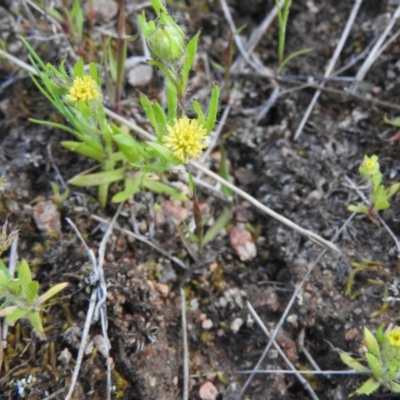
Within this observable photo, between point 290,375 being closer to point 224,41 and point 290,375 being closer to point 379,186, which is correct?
point 379,186

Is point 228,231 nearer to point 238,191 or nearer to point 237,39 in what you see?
point 238,191

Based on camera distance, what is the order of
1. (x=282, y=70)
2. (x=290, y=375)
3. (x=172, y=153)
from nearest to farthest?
(x=172, y=153)
(x=290, y=375)
(x=282, y=70)

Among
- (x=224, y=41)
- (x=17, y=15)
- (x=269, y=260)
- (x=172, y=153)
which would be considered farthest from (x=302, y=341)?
(x=17, y=15)

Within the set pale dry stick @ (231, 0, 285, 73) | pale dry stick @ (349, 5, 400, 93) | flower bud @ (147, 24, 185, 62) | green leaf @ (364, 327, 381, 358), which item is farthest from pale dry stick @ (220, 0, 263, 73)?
green leaf @ (364, 327, 381, 358)

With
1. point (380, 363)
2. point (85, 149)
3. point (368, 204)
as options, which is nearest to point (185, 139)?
point (85, 149)

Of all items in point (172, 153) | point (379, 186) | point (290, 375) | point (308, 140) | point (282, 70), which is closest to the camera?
point (172, 153)

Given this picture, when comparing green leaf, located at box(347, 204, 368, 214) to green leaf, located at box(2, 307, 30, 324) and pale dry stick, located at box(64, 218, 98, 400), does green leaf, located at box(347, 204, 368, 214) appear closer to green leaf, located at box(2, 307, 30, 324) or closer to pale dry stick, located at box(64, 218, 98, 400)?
pale dry stick, located at box(64, 218, 98, 400)

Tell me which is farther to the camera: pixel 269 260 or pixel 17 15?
pixel 17 15
